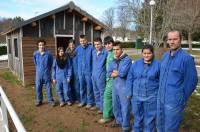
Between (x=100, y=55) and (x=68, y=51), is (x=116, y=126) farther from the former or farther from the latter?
(x=68, y=51)

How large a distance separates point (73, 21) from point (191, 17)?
23.0 meters

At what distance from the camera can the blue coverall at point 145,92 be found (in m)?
4.53

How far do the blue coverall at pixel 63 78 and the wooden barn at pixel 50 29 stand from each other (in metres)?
4.16

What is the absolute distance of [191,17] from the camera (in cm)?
3133

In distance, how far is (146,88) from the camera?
4.57m

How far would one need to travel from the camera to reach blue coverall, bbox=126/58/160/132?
4.53 meters

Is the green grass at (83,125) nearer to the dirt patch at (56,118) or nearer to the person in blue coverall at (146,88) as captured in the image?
the dirt patch at (56,118)

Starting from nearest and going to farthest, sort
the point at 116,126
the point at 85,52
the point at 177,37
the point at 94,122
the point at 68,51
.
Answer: the point at 177,37, the point at 116,126, the point at 94,122, the point at 85,52, the point at 68,51

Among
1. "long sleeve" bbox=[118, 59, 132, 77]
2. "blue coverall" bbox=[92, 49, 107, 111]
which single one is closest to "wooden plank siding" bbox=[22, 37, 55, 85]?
"blue coverall" bbox=[92, 49, 107, 111]

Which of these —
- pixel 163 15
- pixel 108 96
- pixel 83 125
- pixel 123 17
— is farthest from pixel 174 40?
pixel 123 17

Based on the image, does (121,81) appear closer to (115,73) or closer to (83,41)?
(115,73)

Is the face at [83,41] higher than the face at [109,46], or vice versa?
the face at [83,41]

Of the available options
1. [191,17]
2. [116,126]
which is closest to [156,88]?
[116,126]

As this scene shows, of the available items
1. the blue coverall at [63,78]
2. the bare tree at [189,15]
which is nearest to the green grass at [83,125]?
the blue coverall at [63,78]
